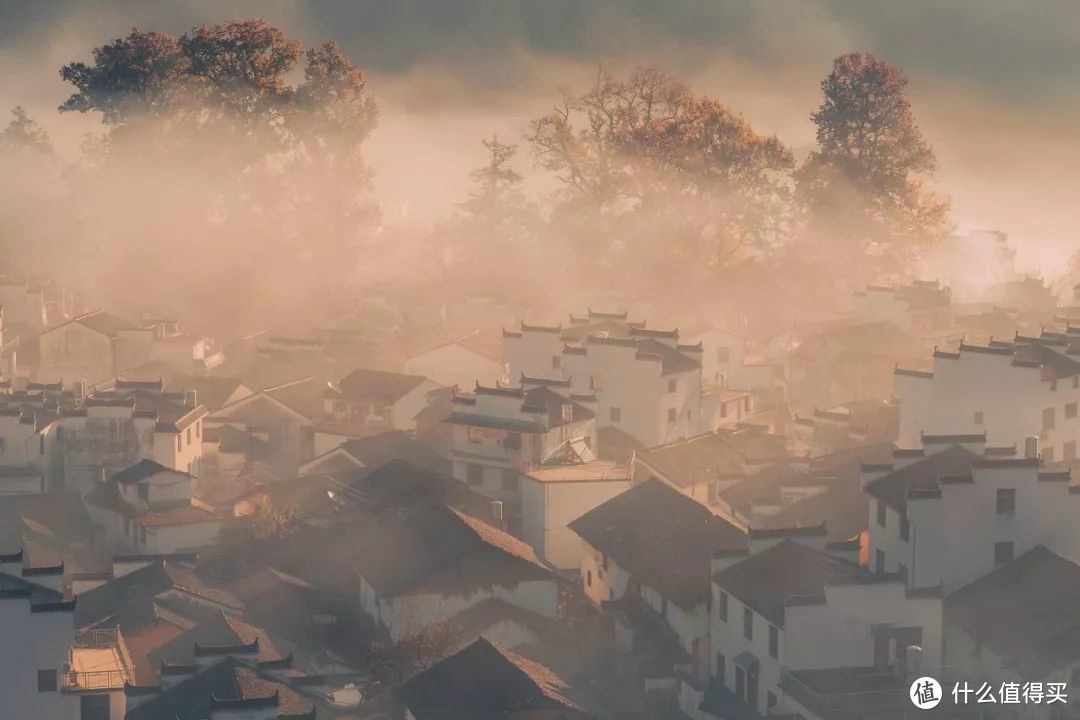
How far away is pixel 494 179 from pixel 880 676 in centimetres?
4264

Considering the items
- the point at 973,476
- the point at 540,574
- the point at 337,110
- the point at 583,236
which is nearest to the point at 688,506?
the point at 540,574

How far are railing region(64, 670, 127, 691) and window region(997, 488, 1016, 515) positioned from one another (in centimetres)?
1269

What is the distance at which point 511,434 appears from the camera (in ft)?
133

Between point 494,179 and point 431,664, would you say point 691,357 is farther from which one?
point 494,179

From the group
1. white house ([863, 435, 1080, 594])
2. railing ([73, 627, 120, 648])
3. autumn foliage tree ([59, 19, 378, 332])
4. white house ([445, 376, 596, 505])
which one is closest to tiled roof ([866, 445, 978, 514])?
white house ([863, 435, 1080, 594])

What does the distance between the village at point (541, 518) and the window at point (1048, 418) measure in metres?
0.04

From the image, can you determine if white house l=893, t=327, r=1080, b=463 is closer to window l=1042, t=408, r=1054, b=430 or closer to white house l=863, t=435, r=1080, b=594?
window l=1042, t=408, r=1054, b=430

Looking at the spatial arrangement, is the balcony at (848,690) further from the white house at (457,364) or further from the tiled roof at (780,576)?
the white house at (457,364)

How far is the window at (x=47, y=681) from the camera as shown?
26562mm

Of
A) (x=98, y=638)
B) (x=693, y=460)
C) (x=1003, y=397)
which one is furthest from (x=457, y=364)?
(x=98, y=638)

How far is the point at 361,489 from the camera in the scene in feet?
127

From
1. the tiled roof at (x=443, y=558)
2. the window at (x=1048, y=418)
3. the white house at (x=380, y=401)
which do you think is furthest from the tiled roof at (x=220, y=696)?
the white house at (x=380, y=401)

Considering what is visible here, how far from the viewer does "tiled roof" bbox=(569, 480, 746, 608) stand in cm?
3175

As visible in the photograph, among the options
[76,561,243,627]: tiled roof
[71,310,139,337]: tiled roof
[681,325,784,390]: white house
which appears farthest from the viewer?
[71,310,139,337]: tiled roof
